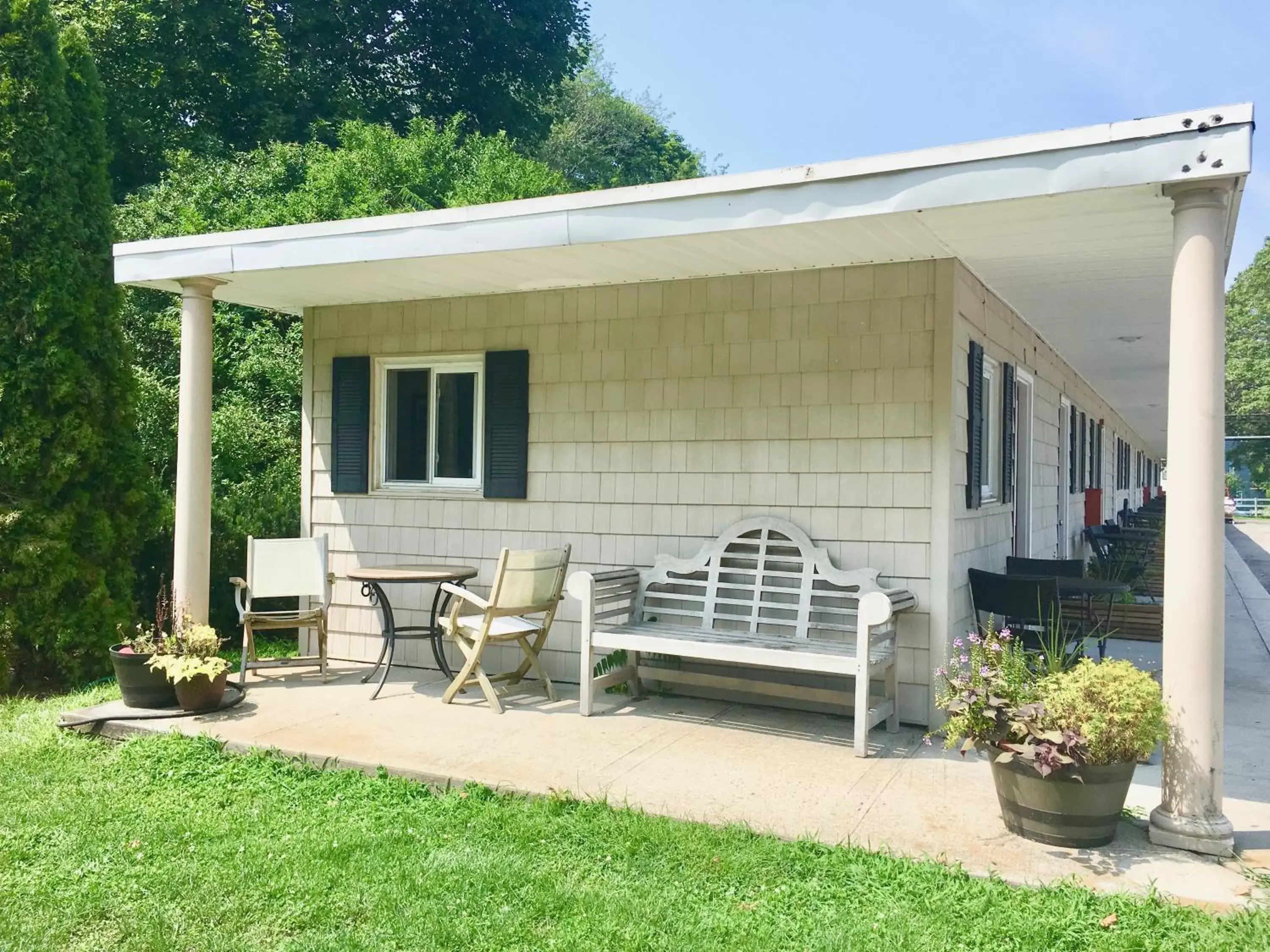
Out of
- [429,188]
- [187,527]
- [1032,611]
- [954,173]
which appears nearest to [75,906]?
[187,527]

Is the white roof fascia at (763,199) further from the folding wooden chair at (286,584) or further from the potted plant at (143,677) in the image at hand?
the potted plant at (143,677)

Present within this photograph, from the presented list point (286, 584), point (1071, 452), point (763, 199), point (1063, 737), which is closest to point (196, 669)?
point (286, 584)

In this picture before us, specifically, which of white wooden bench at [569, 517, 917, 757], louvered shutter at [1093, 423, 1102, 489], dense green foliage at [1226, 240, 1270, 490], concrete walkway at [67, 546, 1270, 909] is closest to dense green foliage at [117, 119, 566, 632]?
concrete walkway at [67, 546, 1270, 909]

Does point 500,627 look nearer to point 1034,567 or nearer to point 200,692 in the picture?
point 200,692

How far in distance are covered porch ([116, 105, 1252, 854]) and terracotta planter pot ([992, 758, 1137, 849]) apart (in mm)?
209

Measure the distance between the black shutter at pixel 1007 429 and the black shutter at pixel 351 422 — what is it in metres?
4.29

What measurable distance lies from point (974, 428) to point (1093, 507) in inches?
295

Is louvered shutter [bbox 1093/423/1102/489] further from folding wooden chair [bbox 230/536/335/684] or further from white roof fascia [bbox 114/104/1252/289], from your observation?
folding wooden chair [bbox 230/536/335/684]

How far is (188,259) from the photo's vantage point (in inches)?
220

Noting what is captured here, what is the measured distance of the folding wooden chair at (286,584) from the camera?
19.4 feet

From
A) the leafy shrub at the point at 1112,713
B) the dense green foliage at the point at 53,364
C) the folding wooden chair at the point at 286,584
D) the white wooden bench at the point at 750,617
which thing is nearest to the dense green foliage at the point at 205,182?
the dense green foliage at the point at 53,364

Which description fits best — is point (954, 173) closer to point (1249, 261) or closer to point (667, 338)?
point (667, 338)

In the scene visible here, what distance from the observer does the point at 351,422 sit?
676cm

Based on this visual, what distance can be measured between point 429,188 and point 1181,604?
36.4 feet
